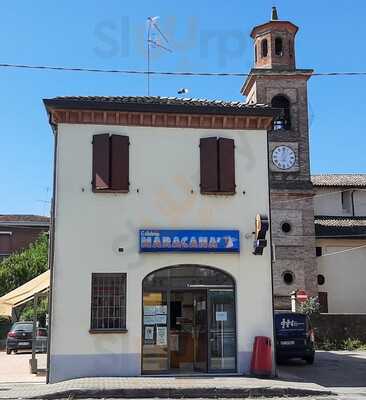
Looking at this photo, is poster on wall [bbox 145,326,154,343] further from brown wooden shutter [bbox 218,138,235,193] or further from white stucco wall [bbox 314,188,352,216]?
white stucco wall [bbox 314,188,352,216]

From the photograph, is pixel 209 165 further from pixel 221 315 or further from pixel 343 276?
pixel 343 276

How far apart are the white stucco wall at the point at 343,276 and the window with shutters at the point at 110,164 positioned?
2422cm

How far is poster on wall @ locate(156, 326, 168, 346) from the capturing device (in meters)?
17.0

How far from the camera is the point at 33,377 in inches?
709

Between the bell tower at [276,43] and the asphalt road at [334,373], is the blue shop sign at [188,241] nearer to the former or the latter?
the asphalt road at [334,373]

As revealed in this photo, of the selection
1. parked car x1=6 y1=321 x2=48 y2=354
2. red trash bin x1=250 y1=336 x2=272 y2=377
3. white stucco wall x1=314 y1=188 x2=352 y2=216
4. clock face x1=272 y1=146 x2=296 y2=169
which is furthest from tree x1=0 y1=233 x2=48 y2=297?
red trash bin x1=250 y1=336 x2=272 y2=377

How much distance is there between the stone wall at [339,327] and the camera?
3142cm

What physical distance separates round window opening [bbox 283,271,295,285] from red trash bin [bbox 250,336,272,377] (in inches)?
781

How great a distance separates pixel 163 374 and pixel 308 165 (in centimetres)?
2320

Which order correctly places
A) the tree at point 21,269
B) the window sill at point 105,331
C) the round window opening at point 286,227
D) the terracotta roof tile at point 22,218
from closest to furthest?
the window sill at point 105,331 < the round window opening at point 286,227 < the tree at point 21,269 < the terracotta roof tile at point 22,218

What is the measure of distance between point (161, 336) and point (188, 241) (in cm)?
265

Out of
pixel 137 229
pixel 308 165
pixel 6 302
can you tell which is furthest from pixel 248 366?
pixel 308 165

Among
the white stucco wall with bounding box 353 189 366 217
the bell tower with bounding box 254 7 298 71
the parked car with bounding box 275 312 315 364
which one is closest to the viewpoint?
the parked car with bounding box 275 312 315 364

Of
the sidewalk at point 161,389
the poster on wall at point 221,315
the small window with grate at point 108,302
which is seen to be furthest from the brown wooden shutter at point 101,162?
the sidewalk at point 161,389
